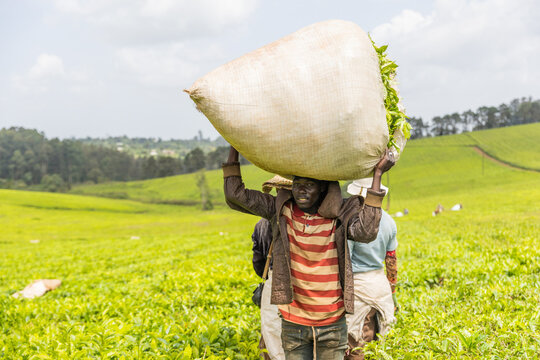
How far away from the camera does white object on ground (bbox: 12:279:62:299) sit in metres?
9.82

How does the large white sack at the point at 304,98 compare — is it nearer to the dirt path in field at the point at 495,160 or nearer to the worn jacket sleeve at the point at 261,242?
the worn jacket sleeve at the point at 261,242

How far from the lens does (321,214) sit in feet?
10.6

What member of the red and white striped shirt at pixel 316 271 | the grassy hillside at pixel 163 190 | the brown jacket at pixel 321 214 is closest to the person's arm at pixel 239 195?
the brown jacket at pixel 321 214

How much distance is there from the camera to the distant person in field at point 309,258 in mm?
3227

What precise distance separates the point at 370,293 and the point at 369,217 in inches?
66.5

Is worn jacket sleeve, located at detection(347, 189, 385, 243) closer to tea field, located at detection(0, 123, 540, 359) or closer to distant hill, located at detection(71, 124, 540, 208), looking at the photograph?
tea field, located at detection(0, 123, 540, 359)

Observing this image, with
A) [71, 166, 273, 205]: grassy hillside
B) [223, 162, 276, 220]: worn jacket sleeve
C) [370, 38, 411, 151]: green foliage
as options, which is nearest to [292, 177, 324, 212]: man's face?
[223, 162, 276, 220]: worn jacket sleeve

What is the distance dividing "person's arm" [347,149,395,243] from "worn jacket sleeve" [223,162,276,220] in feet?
2.63

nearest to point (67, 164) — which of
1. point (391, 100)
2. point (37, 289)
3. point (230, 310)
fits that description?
point (37, 289)

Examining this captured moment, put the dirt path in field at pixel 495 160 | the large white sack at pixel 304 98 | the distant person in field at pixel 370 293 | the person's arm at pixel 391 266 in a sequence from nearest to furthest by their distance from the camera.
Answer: the large white sack at pixel 304 98 → the distant person in field at pixel 370 293 → the person's arm at pixel 391 266 → the dirt path in field at pixel 495 160

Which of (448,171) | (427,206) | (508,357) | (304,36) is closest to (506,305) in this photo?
(508,357)

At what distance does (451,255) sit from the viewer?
10.1 meters

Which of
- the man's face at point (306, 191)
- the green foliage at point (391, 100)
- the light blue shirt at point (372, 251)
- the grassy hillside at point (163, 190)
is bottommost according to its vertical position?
Answer: the grassy hillside at point (163, 190)

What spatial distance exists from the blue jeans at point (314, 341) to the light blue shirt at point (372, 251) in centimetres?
104
